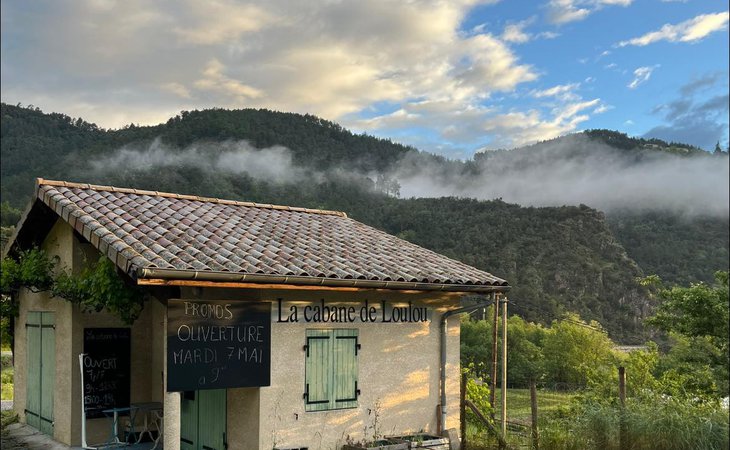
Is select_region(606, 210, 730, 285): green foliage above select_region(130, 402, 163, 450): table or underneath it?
above

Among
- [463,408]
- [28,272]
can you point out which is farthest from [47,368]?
[463,408]

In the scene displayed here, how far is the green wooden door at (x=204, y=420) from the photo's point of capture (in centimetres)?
1030

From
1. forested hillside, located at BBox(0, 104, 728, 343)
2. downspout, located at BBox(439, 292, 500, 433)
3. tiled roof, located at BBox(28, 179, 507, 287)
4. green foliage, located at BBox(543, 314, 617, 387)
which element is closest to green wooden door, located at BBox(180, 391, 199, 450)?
tiled roof, located at BBox(28, 179, 507, 287)

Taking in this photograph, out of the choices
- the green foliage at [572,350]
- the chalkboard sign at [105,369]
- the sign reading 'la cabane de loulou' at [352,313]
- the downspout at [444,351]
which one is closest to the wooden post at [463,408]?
the downspout at [444,351]

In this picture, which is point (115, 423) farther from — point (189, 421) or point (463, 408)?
point (463, 408)

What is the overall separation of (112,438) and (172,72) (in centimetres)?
2143

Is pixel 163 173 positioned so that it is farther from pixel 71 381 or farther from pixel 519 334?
pixel 71 381

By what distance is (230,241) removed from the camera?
34.2 feet

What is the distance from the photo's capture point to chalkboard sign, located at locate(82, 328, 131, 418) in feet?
36.2

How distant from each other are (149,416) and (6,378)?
684 inches

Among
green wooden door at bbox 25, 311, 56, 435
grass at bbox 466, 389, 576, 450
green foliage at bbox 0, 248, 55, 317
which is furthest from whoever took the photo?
green wooden door at bbox 25, 311, 56, 435

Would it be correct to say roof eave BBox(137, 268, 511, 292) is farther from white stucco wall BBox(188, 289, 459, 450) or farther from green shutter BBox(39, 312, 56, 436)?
green shutter BBox(39, 312, 56, 436)

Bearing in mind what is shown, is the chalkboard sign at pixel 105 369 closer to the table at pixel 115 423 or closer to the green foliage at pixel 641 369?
the table at pixel 115 423

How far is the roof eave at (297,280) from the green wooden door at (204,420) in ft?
7.38
